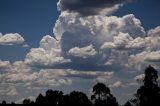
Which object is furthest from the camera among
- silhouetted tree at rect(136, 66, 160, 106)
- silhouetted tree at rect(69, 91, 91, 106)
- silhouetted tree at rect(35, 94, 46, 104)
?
silhouetted tree at rect(69, 91, 91, 106)

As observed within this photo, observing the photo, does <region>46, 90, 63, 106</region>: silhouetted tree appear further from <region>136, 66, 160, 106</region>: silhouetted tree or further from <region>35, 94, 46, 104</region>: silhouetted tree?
<region>136, 66, 160, 106</region>: silhouetted tree

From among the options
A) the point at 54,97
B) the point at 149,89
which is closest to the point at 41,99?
the point at 54,97

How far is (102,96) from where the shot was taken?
146m

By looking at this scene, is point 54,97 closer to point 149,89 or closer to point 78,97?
point 78,97

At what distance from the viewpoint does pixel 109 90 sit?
490ft

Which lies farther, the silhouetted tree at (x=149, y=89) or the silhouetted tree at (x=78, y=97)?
the silhouetted tree at (x=78, y=97)

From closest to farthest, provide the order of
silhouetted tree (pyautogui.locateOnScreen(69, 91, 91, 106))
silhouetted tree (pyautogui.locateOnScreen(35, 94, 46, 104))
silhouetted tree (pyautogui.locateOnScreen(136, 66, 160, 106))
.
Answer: silhouetted tree (pyautogui.locateOnScreen(136, 66, 160, 106))
silhouetted tree (pyautogui.locateOnScreen(35, 94, 46, 104))
silhouetted tree (pyautogui.locateOnScreen(69, 91, 91, 106))

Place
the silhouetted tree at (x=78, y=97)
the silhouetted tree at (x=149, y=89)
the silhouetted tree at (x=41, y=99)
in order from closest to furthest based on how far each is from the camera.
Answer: the silhouetted tree at (x=149, y=89) < the silhouetted tree at (x=41, y=99) < the silhouetted tree at (x=78, y=97)

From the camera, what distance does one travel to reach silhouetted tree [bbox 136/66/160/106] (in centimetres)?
11498

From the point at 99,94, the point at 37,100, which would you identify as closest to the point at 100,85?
the point at 99,94

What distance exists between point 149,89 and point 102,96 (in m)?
30.8

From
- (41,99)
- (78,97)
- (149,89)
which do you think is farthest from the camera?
(78,97)

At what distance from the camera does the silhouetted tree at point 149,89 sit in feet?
377

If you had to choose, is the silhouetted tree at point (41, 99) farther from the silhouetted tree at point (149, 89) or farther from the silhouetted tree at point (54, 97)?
the silhouetted tree at point (149, 89)
